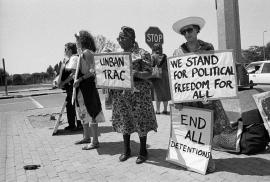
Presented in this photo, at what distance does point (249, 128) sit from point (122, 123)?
6.27 feet

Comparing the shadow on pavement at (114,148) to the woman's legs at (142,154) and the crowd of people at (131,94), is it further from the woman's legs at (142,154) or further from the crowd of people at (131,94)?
the woman's legs at (142,154)

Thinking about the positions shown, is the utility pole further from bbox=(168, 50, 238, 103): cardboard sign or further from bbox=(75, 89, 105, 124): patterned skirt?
bbox=(168, 50, 238, 103): cardboard sign

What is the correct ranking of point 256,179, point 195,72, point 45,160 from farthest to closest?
1. point 45,160
2. point 195,72
3. point 256,179

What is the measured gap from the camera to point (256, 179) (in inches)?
152

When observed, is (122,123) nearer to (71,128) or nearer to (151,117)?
(151,117)

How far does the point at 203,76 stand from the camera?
4.09 metres

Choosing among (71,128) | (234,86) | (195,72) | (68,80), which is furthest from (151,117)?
(71,128)

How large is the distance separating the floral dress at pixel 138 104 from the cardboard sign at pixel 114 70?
0.46 feet

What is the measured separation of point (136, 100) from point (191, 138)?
3.20 ft

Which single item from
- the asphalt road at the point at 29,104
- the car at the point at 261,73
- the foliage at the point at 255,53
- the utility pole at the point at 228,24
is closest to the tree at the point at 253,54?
the foliage at the point at 255,53

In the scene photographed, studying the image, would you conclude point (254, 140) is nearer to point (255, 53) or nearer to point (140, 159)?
point (140, 159)

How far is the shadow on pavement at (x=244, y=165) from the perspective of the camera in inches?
161

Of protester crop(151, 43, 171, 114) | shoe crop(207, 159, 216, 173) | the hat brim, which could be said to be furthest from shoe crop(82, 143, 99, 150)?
protester crop(151, 43, 171, 114)

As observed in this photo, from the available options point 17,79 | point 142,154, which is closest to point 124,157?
point 142,154
